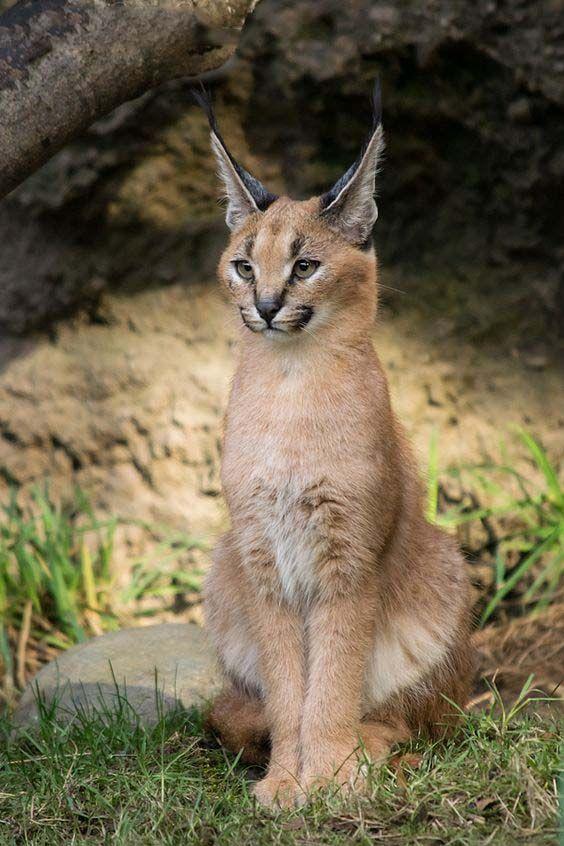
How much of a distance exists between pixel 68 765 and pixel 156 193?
369 centimetres

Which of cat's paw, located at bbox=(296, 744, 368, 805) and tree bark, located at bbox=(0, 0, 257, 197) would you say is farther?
tree bark, located at bbox=(0, 0, 257, 197)

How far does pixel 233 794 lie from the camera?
390cm

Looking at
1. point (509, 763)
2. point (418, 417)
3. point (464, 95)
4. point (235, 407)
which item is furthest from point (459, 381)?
point (509, 763)

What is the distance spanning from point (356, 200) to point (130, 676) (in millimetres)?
2332

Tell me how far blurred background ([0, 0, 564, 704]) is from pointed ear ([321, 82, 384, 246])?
2349 millimetres

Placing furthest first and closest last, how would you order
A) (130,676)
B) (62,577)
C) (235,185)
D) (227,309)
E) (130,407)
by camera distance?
(130,407), (227,309), (62,577), (130,676), (235,185)

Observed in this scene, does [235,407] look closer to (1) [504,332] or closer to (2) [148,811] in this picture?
(2) [148,811]

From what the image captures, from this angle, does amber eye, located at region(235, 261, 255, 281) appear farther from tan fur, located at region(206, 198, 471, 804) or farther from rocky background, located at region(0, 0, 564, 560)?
rocky background, located at region(0, 0, 564, 560)

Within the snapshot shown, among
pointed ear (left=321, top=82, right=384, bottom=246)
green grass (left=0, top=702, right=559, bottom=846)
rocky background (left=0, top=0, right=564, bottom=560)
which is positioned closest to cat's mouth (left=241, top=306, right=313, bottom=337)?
pointed ear (left=321, top=82, right=384, bottom=246)

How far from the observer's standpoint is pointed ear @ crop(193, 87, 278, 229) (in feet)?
13.6

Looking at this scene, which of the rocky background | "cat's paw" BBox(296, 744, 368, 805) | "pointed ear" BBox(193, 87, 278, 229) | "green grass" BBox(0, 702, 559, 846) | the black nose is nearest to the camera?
"green grass" BBox(0, 702, 559, 846)

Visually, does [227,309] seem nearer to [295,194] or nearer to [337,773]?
[295,194]

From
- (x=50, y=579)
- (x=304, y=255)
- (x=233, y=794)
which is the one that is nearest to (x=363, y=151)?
(x=304, y=255)

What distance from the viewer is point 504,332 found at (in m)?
6.91
